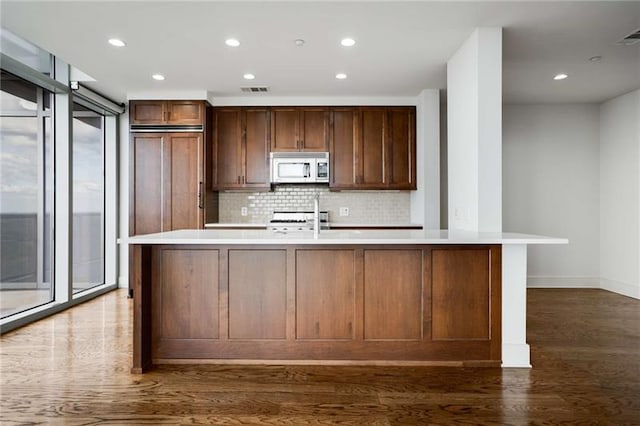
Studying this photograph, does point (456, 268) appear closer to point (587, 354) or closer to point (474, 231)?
point (474, 231)

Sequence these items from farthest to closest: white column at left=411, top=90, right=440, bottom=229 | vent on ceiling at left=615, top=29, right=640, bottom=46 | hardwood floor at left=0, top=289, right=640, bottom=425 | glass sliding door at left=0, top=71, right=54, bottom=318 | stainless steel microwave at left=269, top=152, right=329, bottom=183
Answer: stainless steel microwave at left=269, top=152, right=329, bottom=183 < white column at left=411, top=90, right=440, bottom=229 < glass sliding door at left=0, top=71, right=54, bottom=318 < vent on ceiling at left=615, top=29, right=640, bottom=46 < hardwood floor at left=0, top=289, right=640, bottom=425

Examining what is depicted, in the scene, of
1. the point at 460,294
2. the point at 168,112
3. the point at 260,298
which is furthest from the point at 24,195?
the point at 460,294

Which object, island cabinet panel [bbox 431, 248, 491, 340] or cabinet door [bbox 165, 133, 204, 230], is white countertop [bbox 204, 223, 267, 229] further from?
island cabinet panel [bbox 431, 248, 491, 340]

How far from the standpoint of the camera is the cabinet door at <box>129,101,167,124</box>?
203 inches

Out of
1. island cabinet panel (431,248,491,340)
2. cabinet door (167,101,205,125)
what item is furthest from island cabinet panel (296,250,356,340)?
cabinet door (167,101,205,125)

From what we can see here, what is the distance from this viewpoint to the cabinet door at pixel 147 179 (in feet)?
16.9

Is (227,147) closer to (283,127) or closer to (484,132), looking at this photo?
(283,127)

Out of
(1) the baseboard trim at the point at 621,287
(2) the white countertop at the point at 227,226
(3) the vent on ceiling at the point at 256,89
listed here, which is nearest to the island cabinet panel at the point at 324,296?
(2) the white countertop at the point at 227,226

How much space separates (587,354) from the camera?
311cm

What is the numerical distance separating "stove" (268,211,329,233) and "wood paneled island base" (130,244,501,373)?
2467 millimetres

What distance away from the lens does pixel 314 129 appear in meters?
5.38

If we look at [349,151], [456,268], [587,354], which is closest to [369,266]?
[456,268]

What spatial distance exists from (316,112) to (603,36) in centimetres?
312

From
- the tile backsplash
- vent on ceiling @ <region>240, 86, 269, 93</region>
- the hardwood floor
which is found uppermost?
vent on ceiling @ <region>240, 86, 269, 93</region>
